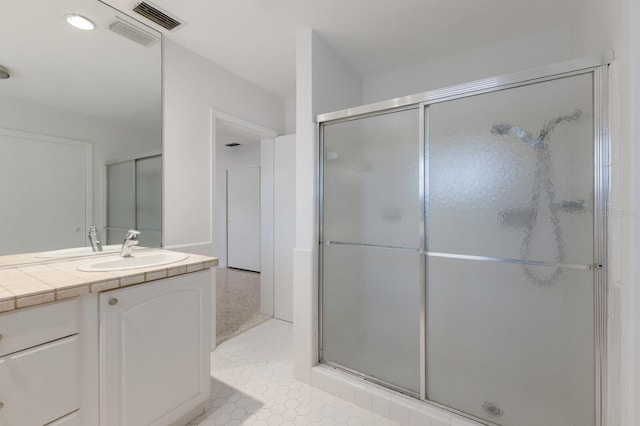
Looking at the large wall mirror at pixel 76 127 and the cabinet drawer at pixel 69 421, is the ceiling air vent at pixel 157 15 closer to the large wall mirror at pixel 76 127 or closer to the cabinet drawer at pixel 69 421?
the large wall mirror at pixel 76 127

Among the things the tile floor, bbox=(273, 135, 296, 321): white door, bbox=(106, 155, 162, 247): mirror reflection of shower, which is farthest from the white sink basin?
bbox=(273, 135, 296, 321): white door

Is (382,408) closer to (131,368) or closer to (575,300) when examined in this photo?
(575,300)

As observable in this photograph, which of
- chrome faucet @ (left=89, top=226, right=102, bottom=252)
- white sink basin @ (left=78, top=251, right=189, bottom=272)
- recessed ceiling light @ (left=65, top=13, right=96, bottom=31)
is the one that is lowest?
white sink basin @ (left=78, top=251, right=189, bottom=272)

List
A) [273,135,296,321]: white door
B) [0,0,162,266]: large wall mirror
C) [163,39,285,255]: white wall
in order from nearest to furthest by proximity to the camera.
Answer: [0,0,162,266]: large wall mirror < [163,39,285,255]: white wall < [273,135,296,321]: white door

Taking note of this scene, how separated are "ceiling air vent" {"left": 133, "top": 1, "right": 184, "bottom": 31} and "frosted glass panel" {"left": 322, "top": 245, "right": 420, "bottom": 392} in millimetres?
1829

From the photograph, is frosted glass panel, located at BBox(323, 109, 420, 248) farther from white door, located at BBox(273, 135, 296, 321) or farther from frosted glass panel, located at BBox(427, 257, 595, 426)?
white door, located at BBox(273, 135, 296, 321)

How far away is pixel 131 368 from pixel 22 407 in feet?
1.07

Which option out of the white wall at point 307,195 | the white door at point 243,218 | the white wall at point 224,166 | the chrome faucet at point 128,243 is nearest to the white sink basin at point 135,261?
the chrome faucet at point 128,243

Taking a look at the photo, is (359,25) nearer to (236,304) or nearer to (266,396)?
(266,396)

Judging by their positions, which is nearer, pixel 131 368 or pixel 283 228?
pixel 131 368

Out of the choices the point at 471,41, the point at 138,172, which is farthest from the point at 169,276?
the point at 471,41

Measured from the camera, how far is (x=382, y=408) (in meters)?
1.57

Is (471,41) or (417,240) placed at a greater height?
(471,41)

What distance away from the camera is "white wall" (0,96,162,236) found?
54.0 inches
